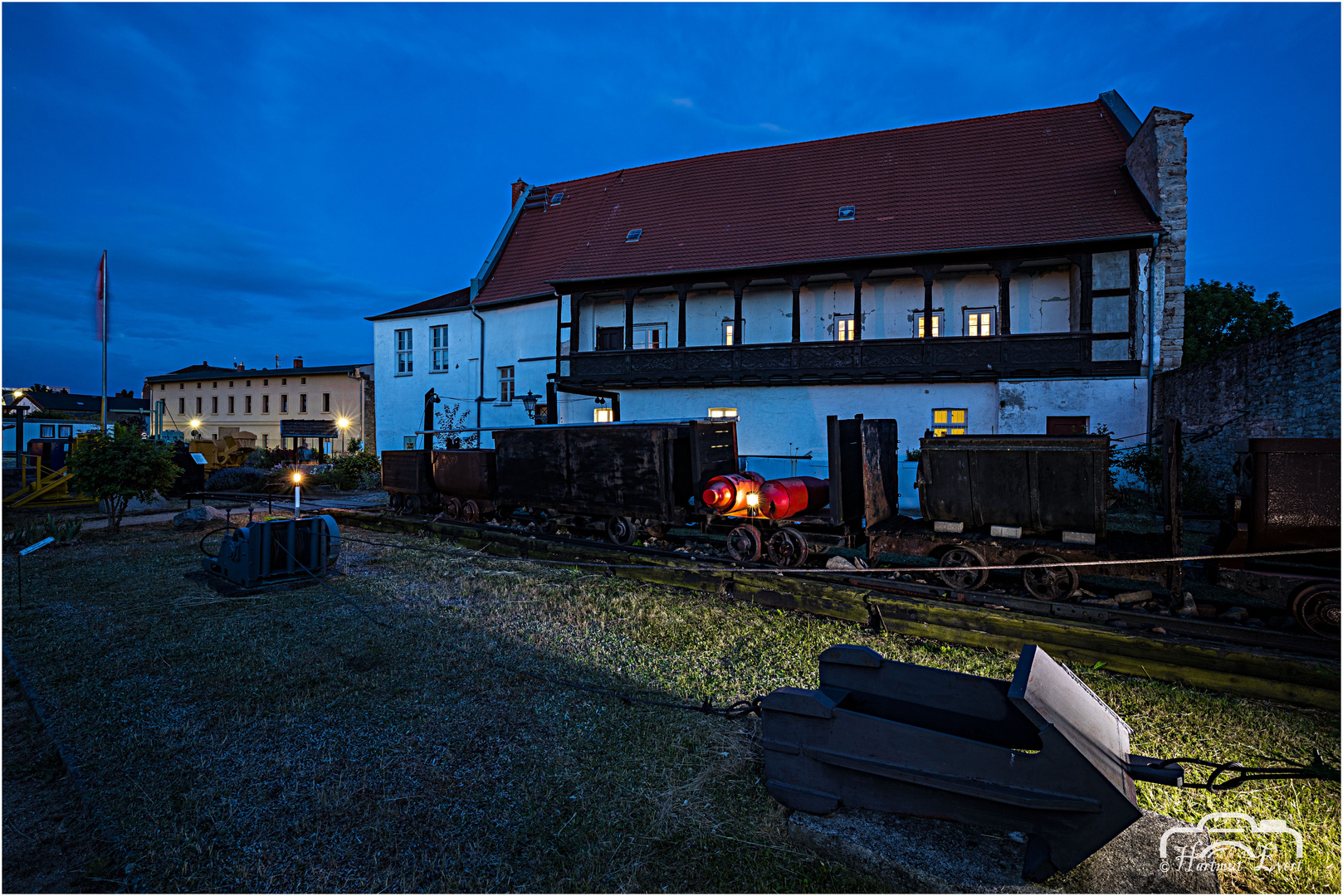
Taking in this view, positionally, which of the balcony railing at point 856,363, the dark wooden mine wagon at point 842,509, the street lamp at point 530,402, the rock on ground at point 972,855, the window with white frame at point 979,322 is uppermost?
the window with white frame at point 979,322

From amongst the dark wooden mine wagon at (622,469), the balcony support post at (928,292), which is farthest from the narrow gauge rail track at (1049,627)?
the balcony support post at (928,292)

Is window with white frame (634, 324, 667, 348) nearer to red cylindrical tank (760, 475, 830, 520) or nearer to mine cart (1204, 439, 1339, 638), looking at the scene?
red cylindrical tank (760, 475, 830, 520)

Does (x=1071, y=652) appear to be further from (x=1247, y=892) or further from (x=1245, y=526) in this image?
(x=1247, y=892)

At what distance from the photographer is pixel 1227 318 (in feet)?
96.5

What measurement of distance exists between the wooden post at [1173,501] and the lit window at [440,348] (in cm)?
2629

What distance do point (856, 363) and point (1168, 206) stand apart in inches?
372

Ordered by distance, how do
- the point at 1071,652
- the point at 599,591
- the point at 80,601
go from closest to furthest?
1. the point at 1071,652
2. the point at 80,601
3. the point at 599,591

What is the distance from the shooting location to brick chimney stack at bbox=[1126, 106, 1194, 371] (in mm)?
15820

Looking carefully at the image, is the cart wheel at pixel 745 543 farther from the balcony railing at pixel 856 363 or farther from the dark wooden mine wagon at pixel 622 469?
the balcony railing at pixel 856 363

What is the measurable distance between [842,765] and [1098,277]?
18.6 meters

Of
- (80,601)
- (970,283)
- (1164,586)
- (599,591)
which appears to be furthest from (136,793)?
(970,283)

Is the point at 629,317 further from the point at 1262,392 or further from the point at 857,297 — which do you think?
the point at 1262,392

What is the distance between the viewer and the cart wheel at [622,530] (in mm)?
11344

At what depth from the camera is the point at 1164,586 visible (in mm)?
6922
